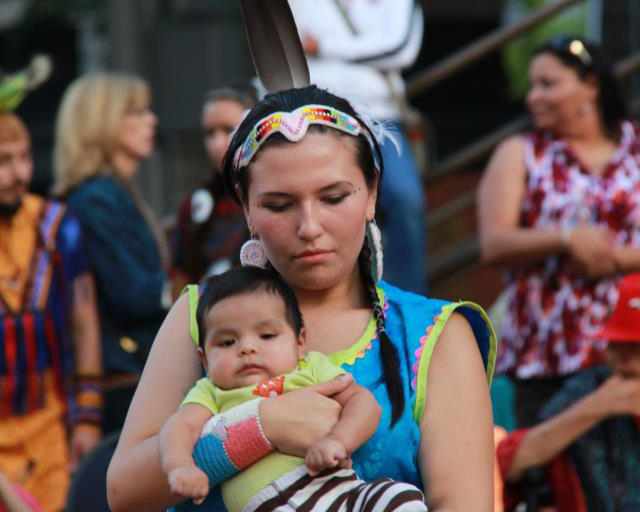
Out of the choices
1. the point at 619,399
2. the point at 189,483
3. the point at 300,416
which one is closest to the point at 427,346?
the point at 300,416

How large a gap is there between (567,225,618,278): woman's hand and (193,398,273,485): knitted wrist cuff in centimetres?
253

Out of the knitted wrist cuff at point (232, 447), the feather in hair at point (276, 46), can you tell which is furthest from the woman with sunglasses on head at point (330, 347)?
the feather in hair at point (276, 46)

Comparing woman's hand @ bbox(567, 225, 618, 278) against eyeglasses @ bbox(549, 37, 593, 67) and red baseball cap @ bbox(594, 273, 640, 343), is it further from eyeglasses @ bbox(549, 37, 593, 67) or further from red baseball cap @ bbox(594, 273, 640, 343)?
eyeglasses @ bbox(549, 37, 593, 67)

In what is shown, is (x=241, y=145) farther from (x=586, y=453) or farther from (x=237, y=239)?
(x=237, y=239)

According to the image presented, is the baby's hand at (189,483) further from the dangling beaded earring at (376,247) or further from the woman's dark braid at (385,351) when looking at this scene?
the dangling beaded earring at (376,247)

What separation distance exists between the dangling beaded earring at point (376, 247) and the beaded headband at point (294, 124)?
0.75 ft

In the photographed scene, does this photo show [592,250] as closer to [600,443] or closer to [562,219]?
[562,219]

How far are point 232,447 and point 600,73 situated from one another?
323cm

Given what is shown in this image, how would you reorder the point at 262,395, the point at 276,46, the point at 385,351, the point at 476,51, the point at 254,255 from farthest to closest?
the point at 476,51
the point at 276,46
the point at 254,255
the point at 385,351
the point at 262,395

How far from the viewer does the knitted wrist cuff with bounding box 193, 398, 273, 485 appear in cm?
265

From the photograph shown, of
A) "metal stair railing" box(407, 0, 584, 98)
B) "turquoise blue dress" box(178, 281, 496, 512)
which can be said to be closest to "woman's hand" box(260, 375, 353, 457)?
"turquoise blue dress" box(178, 281, 496, 512)

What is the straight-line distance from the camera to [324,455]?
256 cm

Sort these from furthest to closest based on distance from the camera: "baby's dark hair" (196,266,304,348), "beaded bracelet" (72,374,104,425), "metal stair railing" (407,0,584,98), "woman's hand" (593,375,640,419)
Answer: "metal stair railing" (407,0,584,98), "beaded bracelet" (72,374,104,425), "woman's hand" (593,375,640,419), "baby's dark hair" (196,266,304,348)

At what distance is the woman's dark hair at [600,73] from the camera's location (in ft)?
17.6
